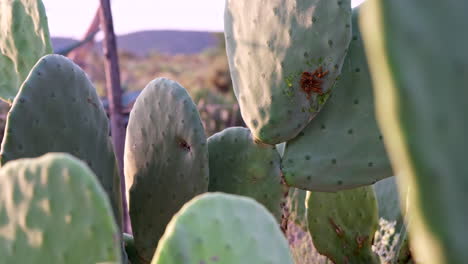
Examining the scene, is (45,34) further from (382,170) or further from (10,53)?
(382,170)

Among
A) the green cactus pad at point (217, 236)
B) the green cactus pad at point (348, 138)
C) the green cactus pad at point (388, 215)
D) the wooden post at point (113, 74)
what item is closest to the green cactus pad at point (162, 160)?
the green cactus pad at point (348, 138)

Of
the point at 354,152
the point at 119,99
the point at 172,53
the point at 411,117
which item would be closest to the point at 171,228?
the point at 411,117

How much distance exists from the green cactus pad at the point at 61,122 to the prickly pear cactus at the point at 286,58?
0.33 meters

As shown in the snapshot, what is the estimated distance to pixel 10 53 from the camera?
1958 mm

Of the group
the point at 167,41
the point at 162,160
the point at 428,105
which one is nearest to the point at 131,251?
the point at 162,160

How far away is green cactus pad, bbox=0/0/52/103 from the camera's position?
1.84 m

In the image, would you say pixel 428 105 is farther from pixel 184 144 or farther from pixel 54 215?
pixel 184 144

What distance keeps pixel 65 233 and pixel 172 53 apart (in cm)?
3499

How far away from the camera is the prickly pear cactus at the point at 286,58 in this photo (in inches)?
49.6

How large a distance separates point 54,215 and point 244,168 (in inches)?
33.4

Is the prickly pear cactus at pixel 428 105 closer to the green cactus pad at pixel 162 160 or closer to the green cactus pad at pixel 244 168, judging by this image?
the green cactus pad at pixel 162 160

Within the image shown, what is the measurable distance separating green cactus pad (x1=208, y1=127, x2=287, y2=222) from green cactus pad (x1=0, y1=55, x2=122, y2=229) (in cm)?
32

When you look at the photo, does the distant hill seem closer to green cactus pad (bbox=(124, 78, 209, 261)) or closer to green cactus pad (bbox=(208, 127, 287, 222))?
green cactus pad (bbox=(208, 127, 287, 222))

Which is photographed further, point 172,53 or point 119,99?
point 172,53
